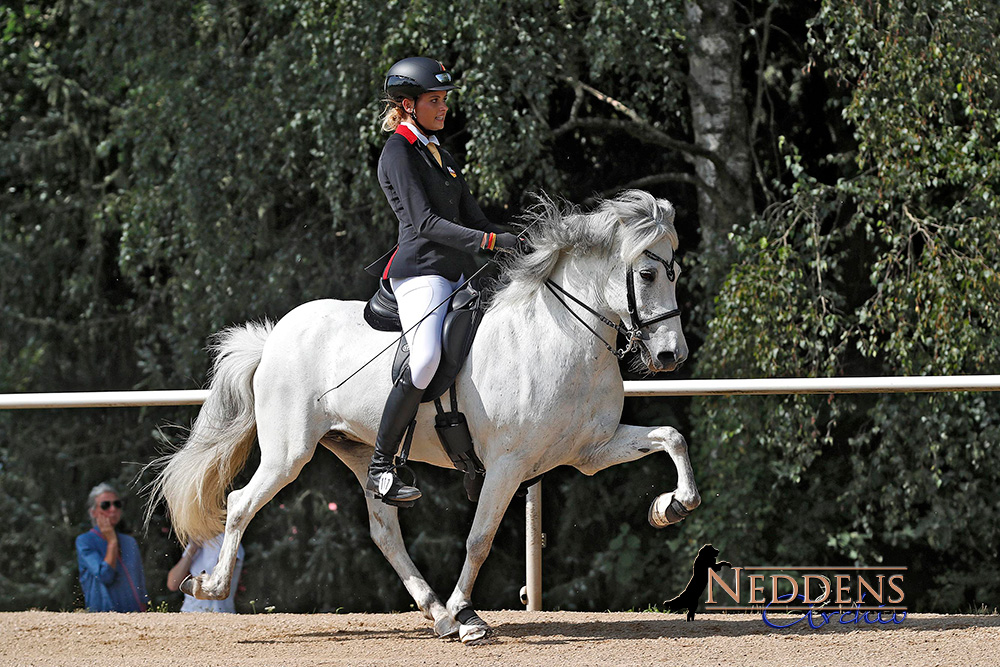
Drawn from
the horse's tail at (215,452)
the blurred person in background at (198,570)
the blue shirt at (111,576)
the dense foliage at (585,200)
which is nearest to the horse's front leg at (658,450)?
the horse's tail at (215,452)

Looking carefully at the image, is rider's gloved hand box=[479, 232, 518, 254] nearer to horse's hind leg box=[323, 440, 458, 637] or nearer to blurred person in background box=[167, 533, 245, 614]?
horse's hind leg box=[323, 440, 458, 637]

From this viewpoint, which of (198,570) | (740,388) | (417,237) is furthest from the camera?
(198,570)

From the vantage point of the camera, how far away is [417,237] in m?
4.90

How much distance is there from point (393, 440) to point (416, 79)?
1.51 metres

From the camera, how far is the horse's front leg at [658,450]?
14.7 feet

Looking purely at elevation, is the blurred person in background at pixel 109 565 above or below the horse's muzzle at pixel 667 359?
below

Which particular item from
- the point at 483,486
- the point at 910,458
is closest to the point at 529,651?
the point at 483,486

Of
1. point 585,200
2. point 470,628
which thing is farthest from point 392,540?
point 585,200

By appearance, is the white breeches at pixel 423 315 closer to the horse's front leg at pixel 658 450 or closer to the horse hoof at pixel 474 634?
the horse's front leg at pixel 658 450

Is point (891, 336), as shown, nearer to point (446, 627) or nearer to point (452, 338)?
point (452, 338)

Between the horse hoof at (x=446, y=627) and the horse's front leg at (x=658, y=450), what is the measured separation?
2.97ft

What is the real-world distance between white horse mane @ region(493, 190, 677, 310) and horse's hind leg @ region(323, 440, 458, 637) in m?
1.15

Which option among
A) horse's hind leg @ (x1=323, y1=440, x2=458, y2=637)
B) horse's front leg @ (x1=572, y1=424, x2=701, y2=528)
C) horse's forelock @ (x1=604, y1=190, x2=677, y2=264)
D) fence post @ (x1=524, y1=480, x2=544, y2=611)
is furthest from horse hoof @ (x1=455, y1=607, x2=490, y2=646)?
horse's forelock @ (x1=604, y1=190, x2=677, y2=264)

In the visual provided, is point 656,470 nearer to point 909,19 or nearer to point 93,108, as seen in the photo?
point 909,19
